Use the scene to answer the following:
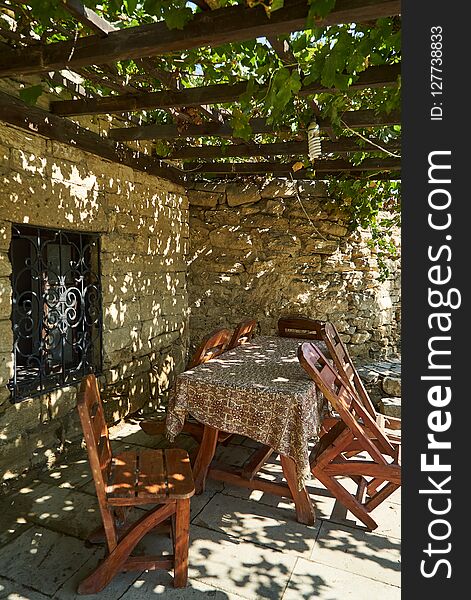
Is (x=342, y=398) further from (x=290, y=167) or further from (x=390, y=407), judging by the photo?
(x=290, y=167)

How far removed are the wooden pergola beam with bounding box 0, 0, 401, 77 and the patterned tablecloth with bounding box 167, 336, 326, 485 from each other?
170cm

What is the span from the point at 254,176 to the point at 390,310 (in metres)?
2.29

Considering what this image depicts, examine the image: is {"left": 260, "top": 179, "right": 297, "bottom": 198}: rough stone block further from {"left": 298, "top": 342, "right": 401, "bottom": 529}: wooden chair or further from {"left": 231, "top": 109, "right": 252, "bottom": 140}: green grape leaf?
{"left": 298, "top": 342, "right": 401, "bottom": 529}: wooden chair

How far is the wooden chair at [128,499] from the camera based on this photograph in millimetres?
1837

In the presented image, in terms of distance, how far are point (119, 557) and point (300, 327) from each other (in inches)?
118

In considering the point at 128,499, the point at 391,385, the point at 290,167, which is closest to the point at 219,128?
the point at 290,167

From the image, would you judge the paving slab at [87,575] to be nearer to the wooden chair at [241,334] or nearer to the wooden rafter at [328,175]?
the wooden chair at [241,334]

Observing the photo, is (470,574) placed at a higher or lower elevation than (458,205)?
lower

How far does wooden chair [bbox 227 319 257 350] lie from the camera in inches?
138

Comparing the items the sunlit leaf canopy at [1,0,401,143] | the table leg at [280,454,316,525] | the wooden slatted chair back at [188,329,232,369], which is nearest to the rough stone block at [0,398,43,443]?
A: the wooden slatted chair back at [188,329,232,369]

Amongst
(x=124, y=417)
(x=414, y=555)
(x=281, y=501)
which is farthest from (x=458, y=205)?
(x=124, y=417)

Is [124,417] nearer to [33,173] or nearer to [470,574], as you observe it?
[33,173]

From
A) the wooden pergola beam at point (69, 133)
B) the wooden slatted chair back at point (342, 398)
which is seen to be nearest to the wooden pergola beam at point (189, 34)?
the wooden pergola beam at point (69, 133)

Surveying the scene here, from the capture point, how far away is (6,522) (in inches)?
94.4
